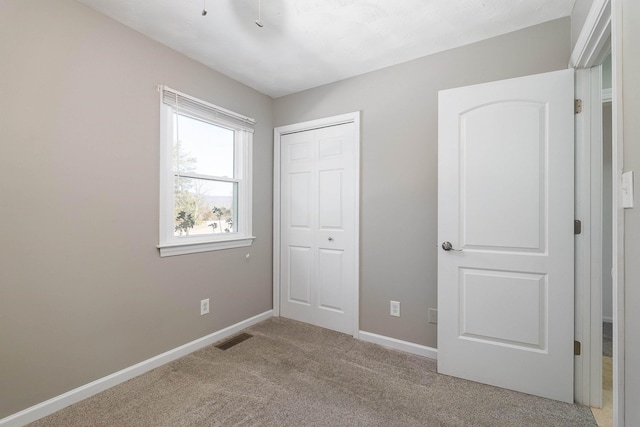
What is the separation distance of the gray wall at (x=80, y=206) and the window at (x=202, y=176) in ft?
0.34

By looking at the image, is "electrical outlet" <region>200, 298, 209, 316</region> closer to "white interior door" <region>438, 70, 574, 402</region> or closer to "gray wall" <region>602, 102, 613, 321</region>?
"white interior door" <region>438, 70, 574, 402</region>

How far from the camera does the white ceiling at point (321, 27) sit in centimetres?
187

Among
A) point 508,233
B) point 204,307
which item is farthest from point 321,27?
point 204,307

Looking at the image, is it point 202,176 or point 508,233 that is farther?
point 202,176

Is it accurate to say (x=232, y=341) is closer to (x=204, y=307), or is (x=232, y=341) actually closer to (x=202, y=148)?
(x=204, y=307)

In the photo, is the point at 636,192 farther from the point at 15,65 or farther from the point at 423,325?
the point at 15,65

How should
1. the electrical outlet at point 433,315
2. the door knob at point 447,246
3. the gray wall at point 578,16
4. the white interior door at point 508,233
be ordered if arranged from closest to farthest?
the gray wall at point 578,16 < the white interior door at point 508,233 < the door knob at point 447,246 < the electrical outlet at point 433,315

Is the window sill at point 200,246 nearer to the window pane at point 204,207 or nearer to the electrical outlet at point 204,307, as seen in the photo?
the window pane at point 204,207

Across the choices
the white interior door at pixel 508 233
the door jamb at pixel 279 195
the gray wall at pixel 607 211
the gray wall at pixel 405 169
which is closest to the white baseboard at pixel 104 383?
the door jamb at pixel 279 195

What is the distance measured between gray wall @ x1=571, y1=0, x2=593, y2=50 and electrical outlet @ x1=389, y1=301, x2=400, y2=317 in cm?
223

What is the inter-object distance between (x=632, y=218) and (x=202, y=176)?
8.91 ft

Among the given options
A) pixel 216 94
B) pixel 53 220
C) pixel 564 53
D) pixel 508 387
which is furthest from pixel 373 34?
pixel 508 387

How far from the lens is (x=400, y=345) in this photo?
255 cm

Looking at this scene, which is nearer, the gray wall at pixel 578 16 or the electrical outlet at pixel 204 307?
the gray wall at pixel 578 16
